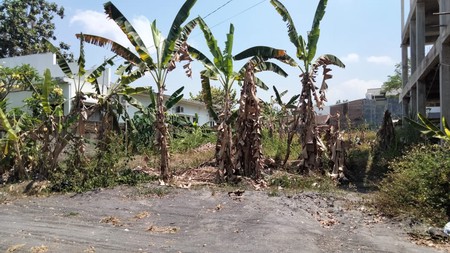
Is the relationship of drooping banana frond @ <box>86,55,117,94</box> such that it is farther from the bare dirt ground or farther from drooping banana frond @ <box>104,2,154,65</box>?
the bare dirt ground

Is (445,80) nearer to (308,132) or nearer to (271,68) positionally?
(308,132)

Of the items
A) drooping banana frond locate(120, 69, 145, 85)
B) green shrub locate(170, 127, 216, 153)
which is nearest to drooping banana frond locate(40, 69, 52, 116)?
drooping banana frond locate(120, 69, 145, 85)

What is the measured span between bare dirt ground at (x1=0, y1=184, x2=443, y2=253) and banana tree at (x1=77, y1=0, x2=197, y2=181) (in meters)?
1.81

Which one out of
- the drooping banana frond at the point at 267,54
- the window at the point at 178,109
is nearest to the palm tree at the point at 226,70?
the drooping banana frond at the point at 267,54

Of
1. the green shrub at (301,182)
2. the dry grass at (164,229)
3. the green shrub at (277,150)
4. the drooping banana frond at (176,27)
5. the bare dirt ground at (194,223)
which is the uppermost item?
the drooping banana frond at (176,27)

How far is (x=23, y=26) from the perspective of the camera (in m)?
33.1

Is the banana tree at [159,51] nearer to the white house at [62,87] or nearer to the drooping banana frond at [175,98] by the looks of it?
the drooping banana frond at [175,98]

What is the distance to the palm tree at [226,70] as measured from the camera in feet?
39.6

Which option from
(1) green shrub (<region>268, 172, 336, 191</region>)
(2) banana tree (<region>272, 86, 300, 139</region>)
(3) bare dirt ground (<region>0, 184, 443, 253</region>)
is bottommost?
(3) bare dirt ground (<region>0, 184, 443, 253</region>)

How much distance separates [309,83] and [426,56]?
18.1ft

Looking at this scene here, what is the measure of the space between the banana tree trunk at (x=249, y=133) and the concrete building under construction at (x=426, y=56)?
16.4 feet

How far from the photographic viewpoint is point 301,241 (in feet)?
21.3

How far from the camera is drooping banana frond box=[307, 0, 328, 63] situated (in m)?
12.7

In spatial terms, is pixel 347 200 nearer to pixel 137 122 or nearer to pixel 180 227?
pixel 180 227
